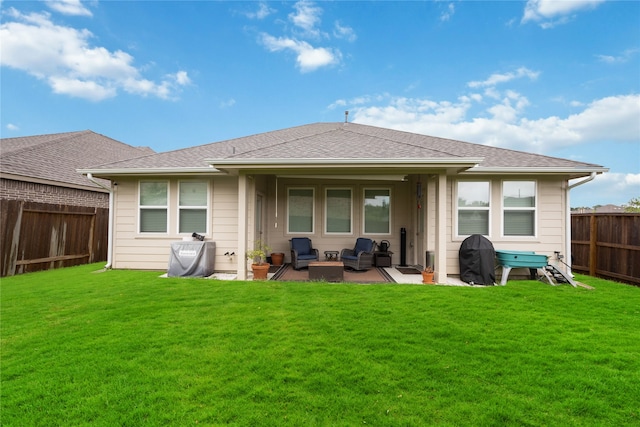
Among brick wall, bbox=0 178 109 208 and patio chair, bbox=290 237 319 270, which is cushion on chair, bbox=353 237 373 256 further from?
brick wall, bbox=0 178 109 208

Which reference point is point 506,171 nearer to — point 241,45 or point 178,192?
point 178,192

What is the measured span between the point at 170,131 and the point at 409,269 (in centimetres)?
1402

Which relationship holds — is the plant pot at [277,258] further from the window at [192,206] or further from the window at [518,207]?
the window at [518,207]

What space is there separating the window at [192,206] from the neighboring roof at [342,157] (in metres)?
0.62

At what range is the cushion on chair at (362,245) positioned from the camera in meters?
8.43

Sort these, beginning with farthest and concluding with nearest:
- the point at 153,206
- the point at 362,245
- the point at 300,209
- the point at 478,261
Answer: the point at 300,209
the point at 362,245
the point at 153,206
the point at 478,261

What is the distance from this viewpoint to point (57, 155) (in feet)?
39.8

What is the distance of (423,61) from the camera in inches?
474

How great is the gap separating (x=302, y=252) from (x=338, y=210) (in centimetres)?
194

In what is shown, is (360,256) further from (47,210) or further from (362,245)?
(47,210)

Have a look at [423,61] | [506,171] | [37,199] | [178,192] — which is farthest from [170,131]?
[506,171]

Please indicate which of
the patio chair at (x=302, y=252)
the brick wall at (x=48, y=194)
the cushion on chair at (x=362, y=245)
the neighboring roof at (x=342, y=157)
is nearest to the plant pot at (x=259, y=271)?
the patio chair at (x=302, y=252)

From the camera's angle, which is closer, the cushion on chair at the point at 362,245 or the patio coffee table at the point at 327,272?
the patio coffee table at the point at 327,272

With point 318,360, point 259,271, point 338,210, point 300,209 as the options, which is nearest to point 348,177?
point 338,210
